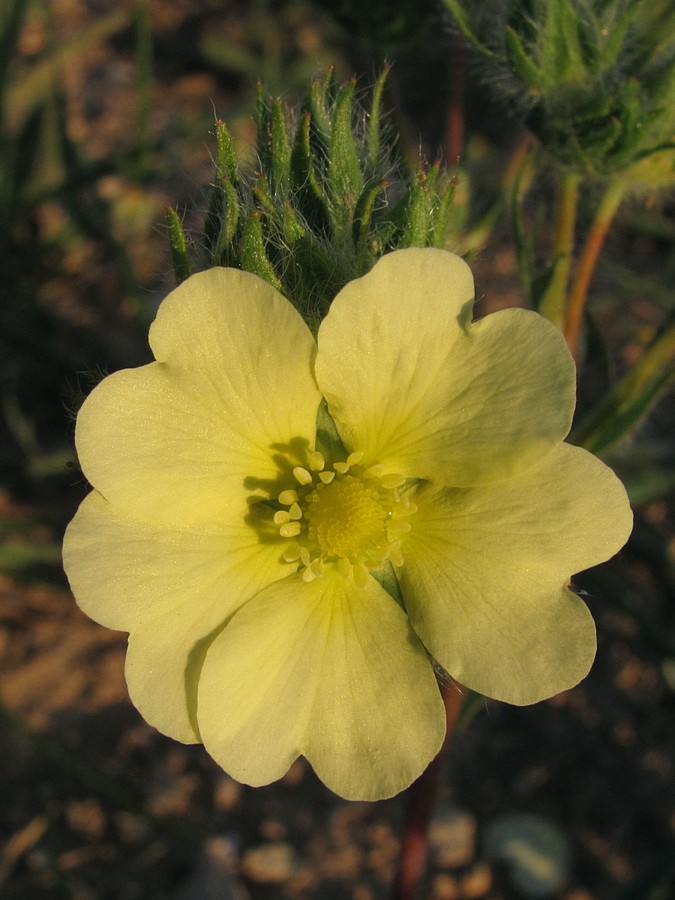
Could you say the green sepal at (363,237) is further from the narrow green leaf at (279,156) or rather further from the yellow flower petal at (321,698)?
the yellow flower petal at (321,698)

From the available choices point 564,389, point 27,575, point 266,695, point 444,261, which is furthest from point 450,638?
point 27,575

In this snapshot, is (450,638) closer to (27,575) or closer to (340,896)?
(340,896)

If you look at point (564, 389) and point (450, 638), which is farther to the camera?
point (450, 638)

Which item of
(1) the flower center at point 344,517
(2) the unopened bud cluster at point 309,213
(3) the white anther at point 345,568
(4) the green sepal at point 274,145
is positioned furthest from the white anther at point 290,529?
(4) the green sepal at point 274,145

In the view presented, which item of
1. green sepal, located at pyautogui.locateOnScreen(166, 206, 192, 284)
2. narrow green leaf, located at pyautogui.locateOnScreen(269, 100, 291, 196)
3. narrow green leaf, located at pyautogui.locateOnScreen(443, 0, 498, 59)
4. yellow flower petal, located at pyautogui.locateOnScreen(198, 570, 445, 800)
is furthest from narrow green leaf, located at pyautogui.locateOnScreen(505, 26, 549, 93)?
yellow flower petal, located at pyautogui.locateOnScreen(198, 570, 445, 800)

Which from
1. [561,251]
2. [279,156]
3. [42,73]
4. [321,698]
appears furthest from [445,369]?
[42,73]

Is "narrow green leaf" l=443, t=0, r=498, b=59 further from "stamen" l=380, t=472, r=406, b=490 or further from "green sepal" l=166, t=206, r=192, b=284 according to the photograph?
"stamen" l=380, t=472, r=406, b=490
